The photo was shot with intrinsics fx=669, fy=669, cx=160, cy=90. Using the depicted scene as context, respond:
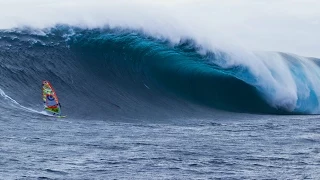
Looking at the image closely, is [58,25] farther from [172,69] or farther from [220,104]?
[220,104]

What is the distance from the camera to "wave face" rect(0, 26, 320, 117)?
21.2 meters

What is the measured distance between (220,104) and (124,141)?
1040cm

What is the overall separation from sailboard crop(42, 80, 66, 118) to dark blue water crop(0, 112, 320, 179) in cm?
92

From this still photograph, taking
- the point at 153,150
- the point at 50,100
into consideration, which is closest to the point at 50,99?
the point at 50,100

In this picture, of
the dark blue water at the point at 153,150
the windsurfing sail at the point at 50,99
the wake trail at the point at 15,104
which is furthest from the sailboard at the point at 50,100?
the dark blue water at the point at 153,150

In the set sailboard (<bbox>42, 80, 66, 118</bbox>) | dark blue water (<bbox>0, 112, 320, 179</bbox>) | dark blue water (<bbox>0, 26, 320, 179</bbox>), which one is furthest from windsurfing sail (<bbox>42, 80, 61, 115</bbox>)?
dark blue water (<bbox>0, 112, 320, 179</bbox>)

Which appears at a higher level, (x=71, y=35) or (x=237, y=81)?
(x=71, y=35)

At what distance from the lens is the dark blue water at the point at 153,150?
1103 centimetres

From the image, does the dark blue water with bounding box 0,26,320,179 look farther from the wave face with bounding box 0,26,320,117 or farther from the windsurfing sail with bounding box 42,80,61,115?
the windsurfing sail with bounding box 42,80,61,115

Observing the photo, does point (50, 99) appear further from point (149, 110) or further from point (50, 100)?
point (149, 110)

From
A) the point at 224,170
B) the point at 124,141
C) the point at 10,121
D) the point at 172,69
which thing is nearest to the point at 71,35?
the point at 172,69

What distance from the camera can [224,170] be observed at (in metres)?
11.3

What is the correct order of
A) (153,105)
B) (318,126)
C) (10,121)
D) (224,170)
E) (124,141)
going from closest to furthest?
(224,170), (124,141), (10,121), (318,126), (153,105)

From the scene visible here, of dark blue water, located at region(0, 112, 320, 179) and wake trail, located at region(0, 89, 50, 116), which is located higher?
wake trail, located at region(0, 89, 50, 116)
